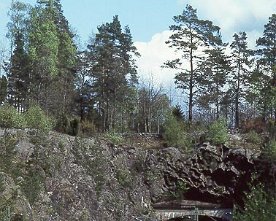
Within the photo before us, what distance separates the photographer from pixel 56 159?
76.2 ft

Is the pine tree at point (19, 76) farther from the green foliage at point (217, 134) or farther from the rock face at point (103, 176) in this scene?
the green foliage at point (217, 134)

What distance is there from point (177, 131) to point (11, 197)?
49.9 ft

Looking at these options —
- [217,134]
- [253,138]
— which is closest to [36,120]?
[217,134]

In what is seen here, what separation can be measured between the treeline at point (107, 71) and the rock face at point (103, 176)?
7.40 metres

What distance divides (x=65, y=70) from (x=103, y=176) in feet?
69.5

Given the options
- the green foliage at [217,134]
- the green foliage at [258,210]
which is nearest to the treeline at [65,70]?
the green foliage at [217,134]

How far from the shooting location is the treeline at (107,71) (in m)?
39.1

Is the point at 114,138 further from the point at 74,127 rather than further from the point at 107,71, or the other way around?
the point at 107,71

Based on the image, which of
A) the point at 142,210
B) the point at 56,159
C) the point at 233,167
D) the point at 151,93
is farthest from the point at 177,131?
the point at 151,93

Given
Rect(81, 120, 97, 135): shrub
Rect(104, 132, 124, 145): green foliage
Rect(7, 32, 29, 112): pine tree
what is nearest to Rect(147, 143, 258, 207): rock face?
Rect(104, 132, 124, 145): green foliage

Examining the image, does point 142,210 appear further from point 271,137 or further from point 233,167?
point 271,137

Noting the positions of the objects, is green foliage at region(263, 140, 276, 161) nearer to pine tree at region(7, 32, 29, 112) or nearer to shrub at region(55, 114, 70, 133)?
shrub at region(55, 114, 70, 133)

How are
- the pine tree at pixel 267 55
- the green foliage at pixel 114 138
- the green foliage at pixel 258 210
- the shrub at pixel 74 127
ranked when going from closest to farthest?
the green foliage at pixel 258 210 → the green foliage at pixel 114 138 → the shrub at pixel 74 127 → the pine tree at pixel 267 55

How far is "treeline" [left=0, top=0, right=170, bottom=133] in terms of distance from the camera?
40.3m
